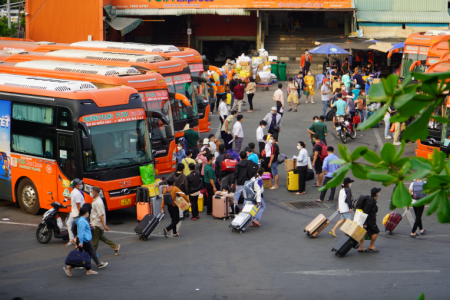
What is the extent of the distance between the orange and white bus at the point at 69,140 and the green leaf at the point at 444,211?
10236mm

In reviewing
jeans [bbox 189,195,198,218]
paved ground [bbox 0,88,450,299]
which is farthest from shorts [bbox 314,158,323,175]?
jeans [bbox 189,195,198,218]

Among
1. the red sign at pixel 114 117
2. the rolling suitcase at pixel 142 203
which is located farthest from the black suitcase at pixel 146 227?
the red sign at pixel 114 117

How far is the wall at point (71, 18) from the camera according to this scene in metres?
36.8

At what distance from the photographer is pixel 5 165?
1475 cm

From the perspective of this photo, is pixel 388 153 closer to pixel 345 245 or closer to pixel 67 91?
pixel 345 245

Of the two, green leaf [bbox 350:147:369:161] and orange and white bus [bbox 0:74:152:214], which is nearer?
green leaf [bbox 350:147:369:161]

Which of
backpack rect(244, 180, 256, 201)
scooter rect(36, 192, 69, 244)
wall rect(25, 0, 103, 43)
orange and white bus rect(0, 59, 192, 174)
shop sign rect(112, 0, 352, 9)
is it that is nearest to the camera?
scooter rect(36, 192, 69, 244)

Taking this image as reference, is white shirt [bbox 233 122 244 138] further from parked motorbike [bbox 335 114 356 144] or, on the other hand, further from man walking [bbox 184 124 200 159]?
parked motorbike [bbox 335 114 356 144]

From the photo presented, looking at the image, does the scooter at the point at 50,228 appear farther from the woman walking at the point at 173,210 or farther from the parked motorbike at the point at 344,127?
the parked motorbike at the point at 344,127

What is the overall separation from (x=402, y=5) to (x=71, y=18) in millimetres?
22345

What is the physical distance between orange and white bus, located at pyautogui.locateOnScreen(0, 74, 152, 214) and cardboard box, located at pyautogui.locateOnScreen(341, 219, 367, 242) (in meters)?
5.08

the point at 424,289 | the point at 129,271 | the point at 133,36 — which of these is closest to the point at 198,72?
the point at 129,271

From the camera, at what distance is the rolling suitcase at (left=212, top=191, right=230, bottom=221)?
14.3m

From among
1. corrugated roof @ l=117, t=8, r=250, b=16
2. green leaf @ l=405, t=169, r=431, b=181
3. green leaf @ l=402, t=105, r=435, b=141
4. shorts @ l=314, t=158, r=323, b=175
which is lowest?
shorts @ l=314, t=158, r=323, b=175
